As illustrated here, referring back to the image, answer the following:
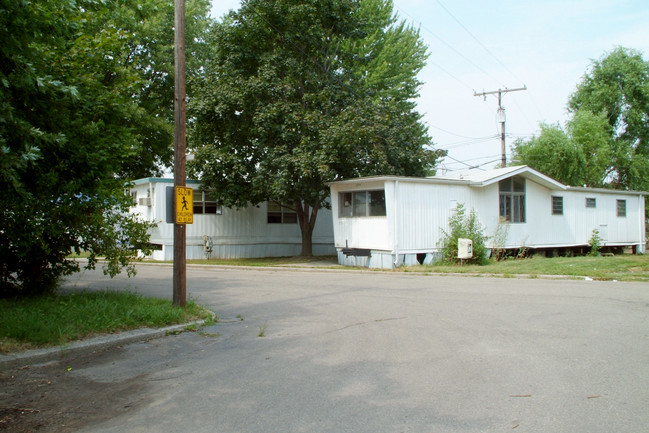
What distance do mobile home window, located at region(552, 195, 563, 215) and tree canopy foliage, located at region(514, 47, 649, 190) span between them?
1206 centimetres

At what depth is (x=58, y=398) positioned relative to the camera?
569 centimetres

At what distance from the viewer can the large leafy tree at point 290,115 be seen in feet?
75.4

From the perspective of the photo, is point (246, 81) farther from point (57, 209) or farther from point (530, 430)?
point (530, 430)

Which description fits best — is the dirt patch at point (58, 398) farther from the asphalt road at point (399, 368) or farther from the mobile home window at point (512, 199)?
the mobile home window at point (512, 199)

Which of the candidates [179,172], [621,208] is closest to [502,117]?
[621,208]

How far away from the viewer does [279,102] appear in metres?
23.3

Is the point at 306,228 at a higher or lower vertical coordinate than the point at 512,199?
lower

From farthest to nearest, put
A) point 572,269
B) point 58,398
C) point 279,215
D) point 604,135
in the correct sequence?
point 604,135 < point 279,215 < point 572,269 < point 58,398

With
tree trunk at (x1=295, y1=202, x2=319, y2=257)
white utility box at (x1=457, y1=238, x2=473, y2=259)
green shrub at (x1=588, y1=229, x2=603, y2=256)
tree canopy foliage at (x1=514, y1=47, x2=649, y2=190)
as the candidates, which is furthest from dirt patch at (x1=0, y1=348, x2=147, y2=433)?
tree canopy foliage at (x1=514, y1=47, x2=649, y2=190)

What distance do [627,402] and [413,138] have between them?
21.6 m

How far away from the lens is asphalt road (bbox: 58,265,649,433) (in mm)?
4785

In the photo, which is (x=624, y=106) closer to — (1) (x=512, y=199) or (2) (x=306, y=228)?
(1) (x=512, y=199)

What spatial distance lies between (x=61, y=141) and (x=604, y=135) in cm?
4113

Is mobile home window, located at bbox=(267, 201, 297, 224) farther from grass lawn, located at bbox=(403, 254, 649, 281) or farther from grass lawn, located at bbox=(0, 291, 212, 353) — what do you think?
grass lawn, located at bbox=(0, 291, 212, 353)
